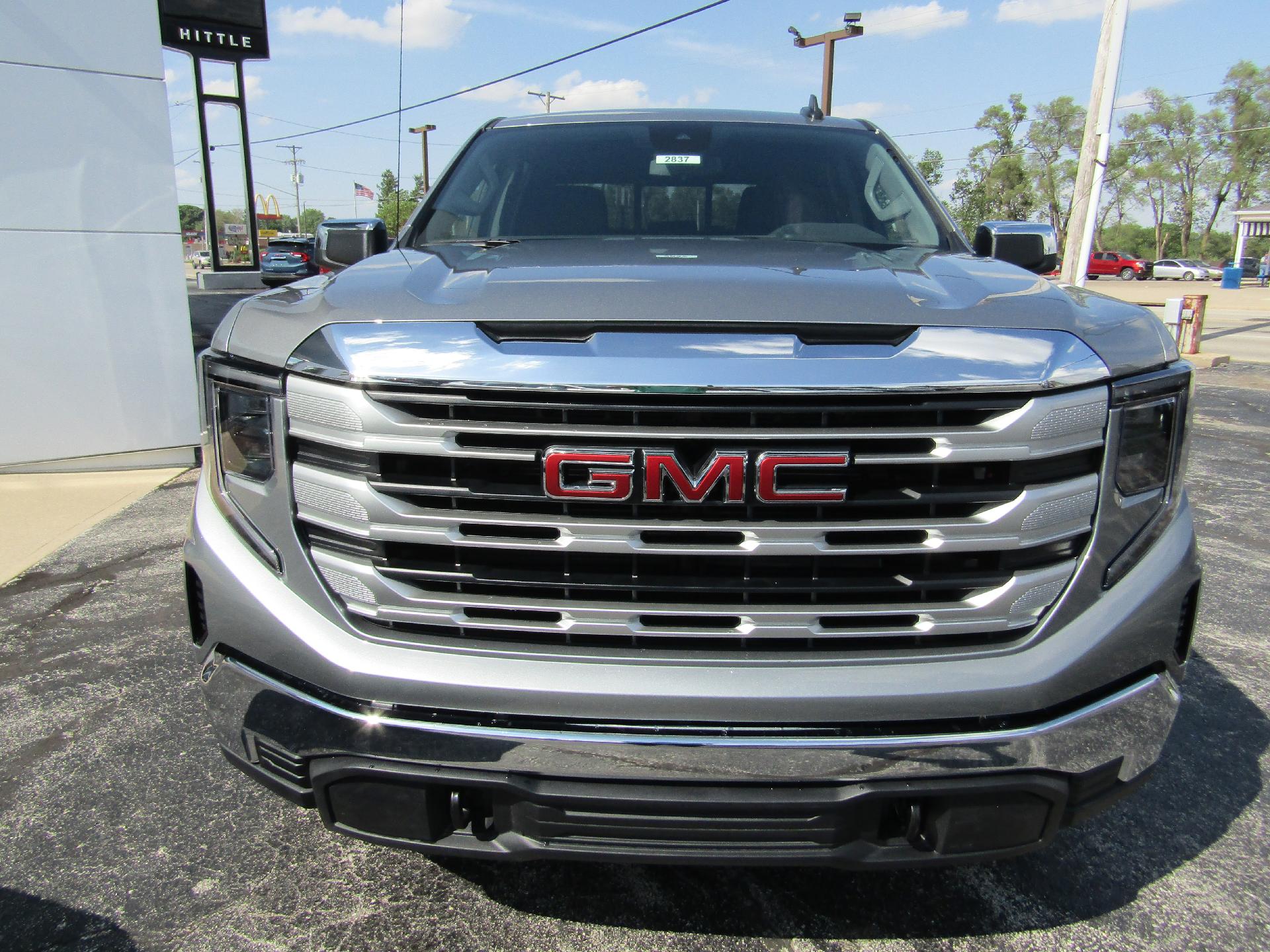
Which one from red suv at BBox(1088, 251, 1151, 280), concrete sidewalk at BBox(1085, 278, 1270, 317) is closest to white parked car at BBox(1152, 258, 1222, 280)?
red suv at BBox(1088, 251, 1151, 280)

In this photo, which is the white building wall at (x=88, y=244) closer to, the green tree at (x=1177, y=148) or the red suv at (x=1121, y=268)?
the red suv at (x=1121, y=268)

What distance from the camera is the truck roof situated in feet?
11.1

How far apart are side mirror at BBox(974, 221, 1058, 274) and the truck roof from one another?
78 cm

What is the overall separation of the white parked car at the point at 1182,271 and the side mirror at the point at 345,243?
211ft

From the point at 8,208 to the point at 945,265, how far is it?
20.3 ft

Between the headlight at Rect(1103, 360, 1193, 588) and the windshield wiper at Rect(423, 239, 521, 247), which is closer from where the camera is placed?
the headlight at Rect(1103, 360, 1193, 588)

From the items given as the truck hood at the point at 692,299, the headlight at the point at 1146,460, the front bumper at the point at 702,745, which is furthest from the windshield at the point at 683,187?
the front bumper at the point at 702,745

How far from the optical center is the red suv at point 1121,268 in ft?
186

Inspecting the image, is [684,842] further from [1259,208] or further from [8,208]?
[1259,208]

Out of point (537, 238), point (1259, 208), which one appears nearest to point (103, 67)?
point (537, 238)

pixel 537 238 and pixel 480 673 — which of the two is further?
pixel 537 238

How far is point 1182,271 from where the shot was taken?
56844 millimetres

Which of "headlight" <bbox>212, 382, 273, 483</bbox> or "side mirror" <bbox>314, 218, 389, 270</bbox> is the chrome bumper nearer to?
"headlight" <bbox>212, 382, 273, 483</bbox>

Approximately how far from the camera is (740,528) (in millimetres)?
1661
